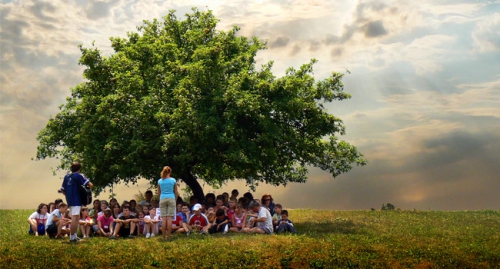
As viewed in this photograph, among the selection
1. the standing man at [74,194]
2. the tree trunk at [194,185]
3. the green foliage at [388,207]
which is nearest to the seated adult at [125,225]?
the standing man at [74,194]

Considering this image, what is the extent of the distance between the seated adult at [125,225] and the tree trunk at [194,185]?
31.8ft

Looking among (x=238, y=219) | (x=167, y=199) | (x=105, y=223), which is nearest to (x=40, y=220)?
(x=105, y=223)

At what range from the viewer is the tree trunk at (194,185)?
110 ft

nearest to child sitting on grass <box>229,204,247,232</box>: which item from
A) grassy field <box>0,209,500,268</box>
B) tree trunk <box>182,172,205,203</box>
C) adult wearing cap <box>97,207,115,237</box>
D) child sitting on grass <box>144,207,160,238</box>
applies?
grassy field <box>0,209,500,268</box>

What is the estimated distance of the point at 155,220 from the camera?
2320 cm

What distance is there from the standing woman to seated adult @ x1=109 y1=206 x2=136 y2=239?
253cm

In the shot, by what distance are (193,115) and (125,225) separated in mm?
7543

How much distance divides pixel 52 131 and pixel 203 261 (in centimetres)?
2000

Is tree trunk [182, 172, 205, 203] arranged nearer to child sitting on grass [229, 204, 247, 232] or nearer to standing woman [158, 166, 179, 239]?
child sitting on grass [229, 204, 247, 232]

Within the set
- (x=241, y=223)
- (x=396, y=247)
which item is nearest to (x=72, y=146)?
(x=241, y=223)

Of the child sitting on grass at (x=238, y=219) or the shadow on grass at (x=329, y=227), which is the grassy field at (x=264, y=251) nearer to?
the child sitting on grass at (x=238, y=219)

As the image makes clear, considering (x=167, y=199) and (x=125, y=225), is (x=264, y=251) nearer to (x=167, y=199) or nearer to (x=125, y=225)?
(x=167, y=199)

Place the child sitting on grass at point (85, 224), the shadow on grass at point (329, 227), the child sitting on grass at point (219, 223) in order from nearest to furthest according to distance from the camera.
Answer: the child sitting on grass at point (85, 224)
the child sitting on grass at point (219, 223)
the shadow on grass at point (329, 227)

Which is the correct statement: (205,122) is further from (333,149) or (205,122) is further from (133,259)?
(133,259)
